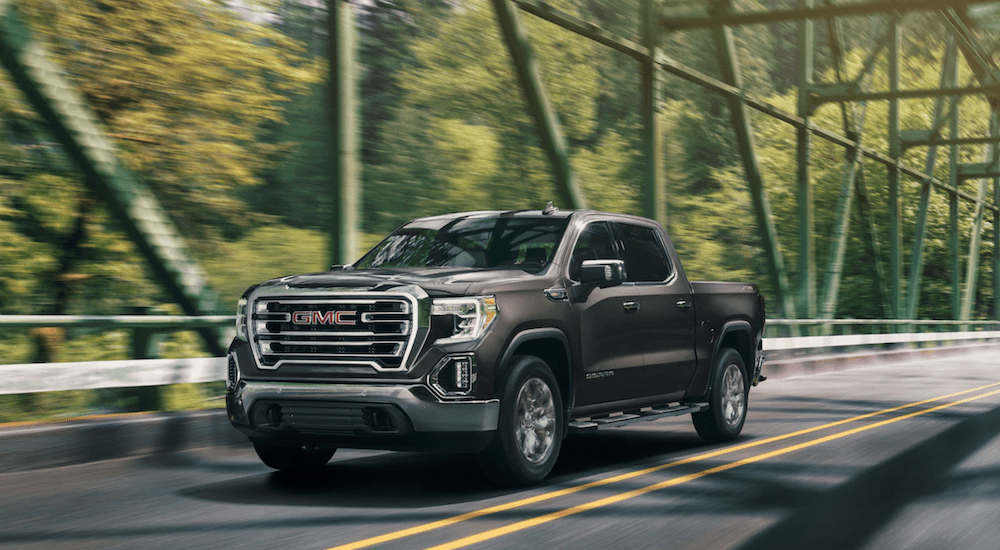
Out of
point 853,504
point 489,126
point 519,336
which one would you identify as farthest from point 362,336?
point 489,126

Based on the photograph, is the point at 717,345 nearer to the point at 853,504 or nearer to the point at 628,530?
the point at 853,504

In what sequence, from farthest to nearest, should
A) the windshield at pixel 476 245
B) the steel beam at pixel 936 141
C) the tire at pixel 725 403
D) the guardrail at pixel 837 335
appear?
the steel beam at pixel 936 141, the guardrail at pixel 837 335, the tire at pixel 725 403, the windshield at pixel 476 245

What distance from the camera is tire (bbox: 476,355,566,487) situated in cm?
735

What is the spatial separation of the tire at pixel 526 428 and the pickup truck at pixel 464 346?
0.04 feet

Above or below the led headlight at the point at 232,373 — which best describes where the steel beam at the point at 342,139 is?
above

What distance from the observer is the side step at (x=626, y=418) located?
320 inches

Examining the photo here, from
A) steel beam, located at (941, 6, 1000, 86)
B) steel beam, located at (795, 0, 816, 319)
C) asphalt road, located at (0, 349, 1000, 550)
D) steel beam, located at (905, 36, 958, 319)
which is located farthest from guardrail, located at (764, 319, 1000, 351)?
asphalt road, located at (0, 349, 1000, 550)

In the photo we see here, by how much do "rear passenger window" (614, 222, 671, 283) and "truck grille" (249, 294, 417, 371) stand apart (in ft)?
8.28

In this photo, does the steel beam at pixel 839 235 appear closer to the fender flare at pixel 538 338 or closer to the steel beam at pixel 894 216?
the steel beam at pixel 894 216

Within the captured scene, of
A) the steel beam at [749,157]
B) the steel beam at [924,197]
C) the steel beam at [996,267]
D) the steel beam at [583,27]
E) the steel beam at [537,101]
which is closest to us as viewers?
the steel beam at [537,101]

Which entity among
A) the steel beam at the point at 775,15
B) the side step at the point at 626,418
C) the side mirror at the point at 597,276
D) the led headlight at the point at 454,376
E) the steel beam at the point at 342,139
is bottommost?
the side step at the point at 626,418

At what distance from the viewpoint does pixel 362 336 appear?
7238mm

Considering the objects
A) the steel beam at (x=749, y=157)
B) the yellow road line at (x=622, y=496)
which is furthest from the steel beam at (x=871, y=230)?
the yellow road line at (x=622, y=496)

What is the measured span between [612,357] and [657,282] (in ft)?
3.85
